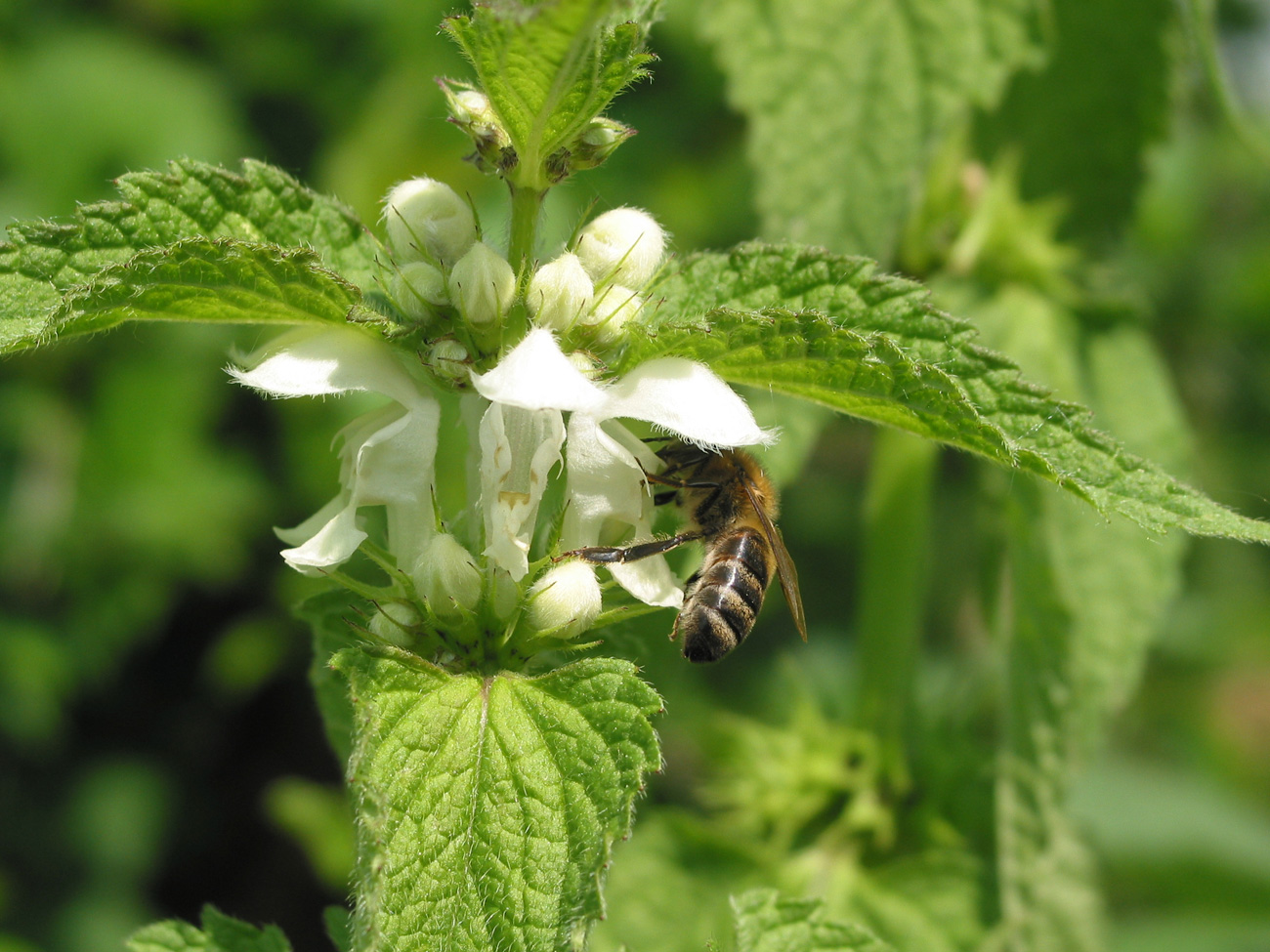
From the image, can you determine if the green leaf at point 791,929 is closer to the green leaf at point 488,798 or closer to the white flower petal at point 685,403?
the green leaf at point 488,798

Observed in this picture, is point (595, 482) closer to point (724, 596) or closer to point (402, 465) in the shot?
point (402, 465)

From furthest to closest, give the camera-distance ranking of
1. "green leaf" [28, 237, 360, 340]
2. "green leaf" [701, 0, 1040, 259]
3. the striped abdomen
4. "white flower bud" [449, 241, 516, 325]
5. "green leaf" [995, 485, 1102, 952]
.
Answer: "green leaf" [995, 485, 1102, 952] < "green leaf" [701, 0, 1040, 259] < the striped abdomen < "white flower bud" [449, 241, 516, 325] < "green leaf" [28, 237, 360, 340]

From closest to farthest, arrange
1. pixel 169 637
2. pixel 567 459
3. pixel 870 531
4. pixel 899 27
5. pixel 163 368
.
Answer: pixel 567 459 < pixel 899 27 < pixel 870 531 < pixel 163 368 < pixel 169 637

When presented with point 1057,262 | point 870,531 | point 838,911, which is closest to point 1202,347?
point 1057,262

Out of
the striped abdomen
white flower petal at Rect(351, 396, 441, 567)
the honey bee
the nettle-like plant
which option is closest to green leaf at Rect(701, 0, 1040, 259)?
the honey bee

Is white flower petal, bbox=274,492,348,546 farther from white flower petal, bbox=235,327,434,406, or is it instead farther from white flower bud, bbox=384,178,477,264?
white flower bud, bbox=384,178,477,264

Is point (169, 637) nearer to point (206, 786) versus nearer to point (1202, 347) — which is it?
point (206, 786)

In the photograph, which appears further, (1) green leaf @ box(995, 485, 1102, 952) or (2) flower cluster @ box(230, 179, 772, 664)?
(1) green leaf @ box(995, 485, 1102, 952)
